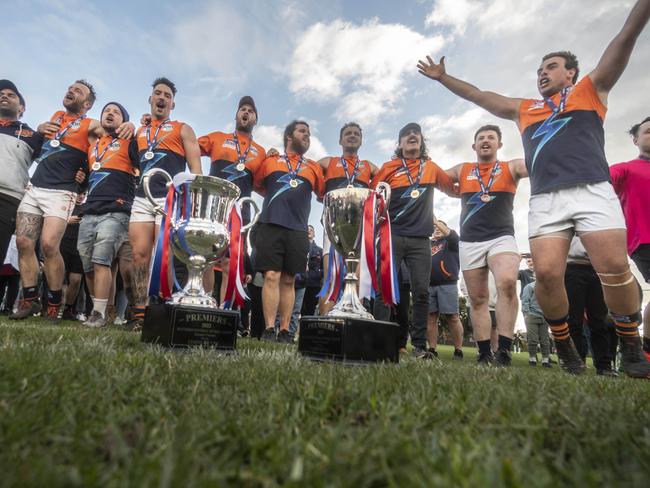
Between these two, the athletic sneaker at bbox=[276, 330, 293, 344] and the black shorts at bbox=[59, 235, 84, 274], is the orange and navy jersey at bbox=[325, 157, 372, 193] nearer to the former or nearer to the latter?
the athletic sneaker at bbox=[276, 330, 293, 344]

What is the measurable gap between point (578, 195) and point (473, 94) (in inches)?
52.7

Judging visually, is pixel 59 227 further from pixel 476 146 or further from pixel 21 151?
pixel 476 146

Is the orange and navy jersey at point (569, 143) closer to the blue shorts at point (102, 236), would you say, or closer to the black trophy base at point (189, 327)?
the black trophy base at point (189, 327)

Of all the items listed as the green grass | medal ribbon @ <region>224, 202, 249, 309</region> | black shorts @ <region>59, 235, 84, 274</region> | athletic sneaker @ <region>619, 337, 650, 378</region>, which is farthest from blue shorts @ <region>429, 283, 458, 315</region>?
black shorts @ <region>59, 235, 84, 274</region>

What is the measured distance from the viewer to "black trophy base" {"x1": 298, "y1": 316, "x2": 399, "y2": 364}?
8.25 ft

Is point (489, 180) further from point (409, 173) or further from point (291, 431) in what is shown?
point (291, 431)

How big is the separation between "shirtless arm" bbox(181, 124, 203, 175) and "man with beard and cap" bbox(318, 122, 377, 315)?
1.62 m

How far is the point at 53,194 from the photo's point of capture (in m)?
4.84

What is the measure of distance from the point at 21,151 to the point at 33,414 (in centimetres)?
536

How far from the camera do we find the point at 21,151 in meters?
5.08

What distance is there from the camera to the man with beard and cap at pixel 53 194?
15.6 feet

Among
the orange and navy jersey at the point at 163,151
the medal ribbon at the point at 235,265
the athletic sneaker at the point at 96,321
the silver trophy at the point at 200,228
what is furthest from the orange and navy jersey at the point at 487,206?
the athletic sneaker at the point at 96,321

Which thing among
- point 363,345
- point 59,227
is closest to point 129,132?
point 59,227

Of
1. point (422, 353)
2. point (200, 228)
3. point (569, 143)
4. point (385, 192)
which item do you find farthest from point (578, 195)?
point (200, 228)
